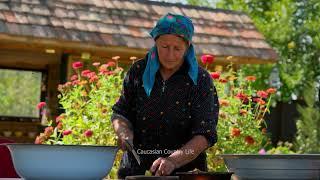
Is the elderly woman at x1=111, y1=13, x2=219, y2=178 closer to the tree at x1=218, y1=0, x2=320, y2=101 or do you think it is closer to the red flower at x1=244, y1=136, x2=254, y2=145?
the red flower at x1=244, y1=136, x2=254, y2=145

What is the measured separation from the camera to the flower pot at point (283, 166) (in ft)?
6.20

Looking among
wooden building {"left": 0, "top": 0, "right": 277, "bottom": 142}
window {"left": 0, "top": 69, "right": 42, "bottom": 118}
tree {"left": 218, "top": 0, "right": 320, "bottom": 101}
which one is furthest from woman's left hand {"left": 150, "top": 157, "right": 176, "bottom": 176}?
tree {"left": 218, "top": 0, "right": 320, "bottom": 101}

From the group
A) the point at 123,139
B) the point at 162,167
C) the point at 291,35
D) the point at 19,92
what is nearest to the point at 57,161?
the point at 162,167

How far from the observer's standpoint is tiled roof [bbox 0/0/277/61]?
8422 millimetres

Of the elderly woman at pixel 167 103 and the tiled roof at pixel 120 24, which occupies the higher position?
the tiled roof at pixel 120 24

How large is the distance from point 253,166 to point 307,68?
1617cm

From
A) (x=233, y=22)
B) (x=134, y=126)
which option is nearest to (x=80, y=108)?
(x=134, y=126)

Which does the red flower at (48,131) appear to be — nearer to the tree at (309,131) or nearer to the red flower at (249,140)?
the red flower at (249,140)

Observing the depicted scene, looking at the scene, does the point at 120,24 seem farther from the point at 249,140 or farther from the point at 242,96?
the point at 249,140

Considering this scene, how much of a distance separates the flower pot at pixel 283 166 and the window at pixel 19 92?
871 cm

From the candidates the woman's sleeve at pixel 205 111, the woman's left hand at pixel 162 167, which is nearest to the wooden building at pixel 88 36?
the woman's sleeve at pixel 205 111

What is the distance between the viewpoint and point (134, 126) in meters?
2.69

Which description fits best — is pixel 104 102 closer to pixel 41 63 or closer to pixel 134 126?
pixel 134 126

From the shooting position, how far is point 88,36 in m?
A: 8.59
